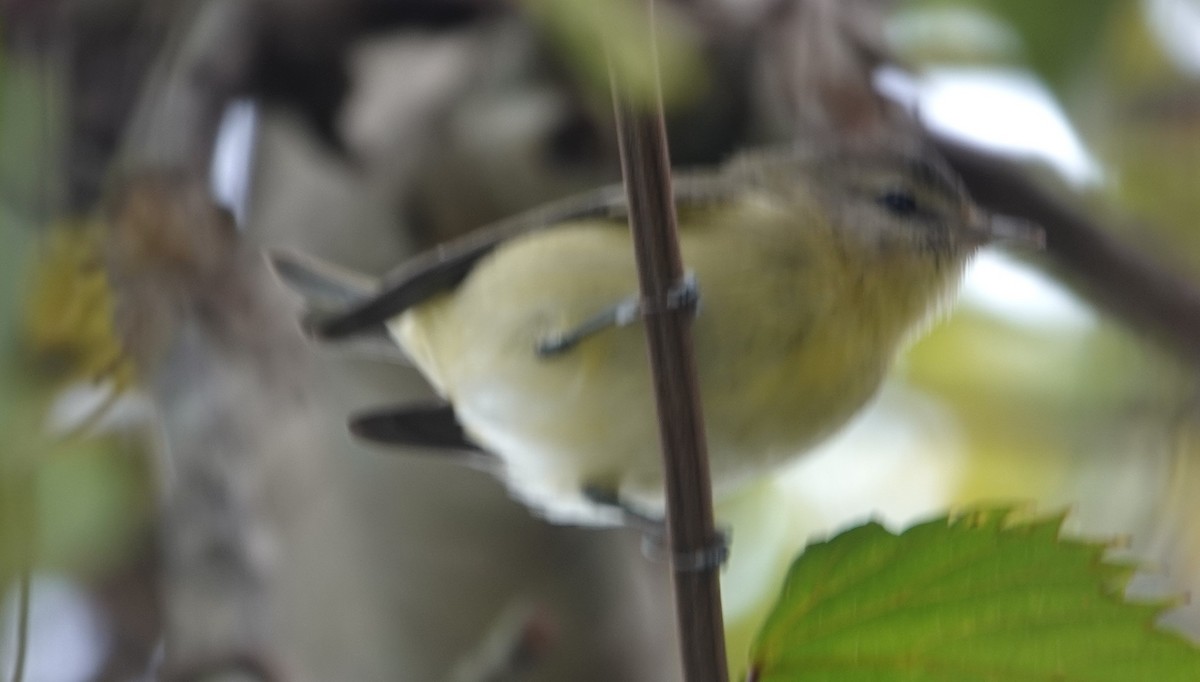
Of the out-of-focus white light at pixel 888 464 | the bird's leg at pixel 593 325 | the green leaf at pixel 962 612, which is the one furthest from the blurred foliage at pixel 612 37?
the out-of-focus white light at pixel 888 464

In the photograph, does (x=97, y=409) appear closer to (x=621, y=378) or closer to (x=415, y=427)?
(x=415, y=427)

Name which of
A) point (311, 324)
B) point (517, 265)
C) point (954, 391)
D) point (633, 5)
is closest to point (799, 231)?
point (517, 265)

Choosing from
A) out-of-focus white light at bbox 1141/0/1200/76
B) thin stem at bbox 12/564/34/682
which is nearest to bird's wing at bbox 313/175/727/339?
thin stem at bbox 12/564/34/682

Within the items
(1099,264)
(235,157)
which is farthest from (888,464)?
(235,157)

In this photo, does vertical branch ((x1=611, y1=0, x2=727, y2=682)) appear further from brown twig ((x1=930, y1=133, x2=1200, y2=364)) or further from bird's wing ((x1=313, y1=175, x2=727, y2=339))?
brown twig ((x1=930, y1=133, x2=1200, y2=364))

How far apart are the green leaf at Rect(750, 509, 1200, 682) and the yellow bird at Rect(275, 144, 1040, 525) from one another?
0.34m

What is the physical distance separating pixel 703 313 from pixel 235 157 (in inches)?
25.4

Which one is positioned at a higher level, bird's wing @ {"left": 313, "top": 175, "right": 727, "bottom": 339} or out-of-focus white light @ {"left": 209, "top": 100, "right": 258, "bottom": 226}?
out-of-focus white light @ {"left": 209, "top": 100, "right": 258, "bottom": 226}

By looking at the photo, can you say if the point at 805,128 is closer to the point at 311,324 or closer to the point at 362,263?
the point at 362,263

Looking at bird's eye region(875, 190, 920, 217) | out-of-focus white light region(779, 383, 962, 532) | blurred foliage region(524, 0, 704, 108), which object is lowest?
out-of-focus white light region(779, 383, 962, 532)

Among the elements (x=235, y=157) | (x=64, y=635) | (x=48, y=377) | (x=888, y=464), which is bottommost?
(x=64, y=635)

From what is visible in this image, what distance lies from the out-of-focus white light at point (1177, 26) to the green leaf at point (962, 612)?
0.95 metres

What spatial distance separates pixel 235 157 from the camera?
122cm

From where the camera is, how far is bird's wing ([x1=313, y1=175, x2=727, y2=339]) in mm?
889
